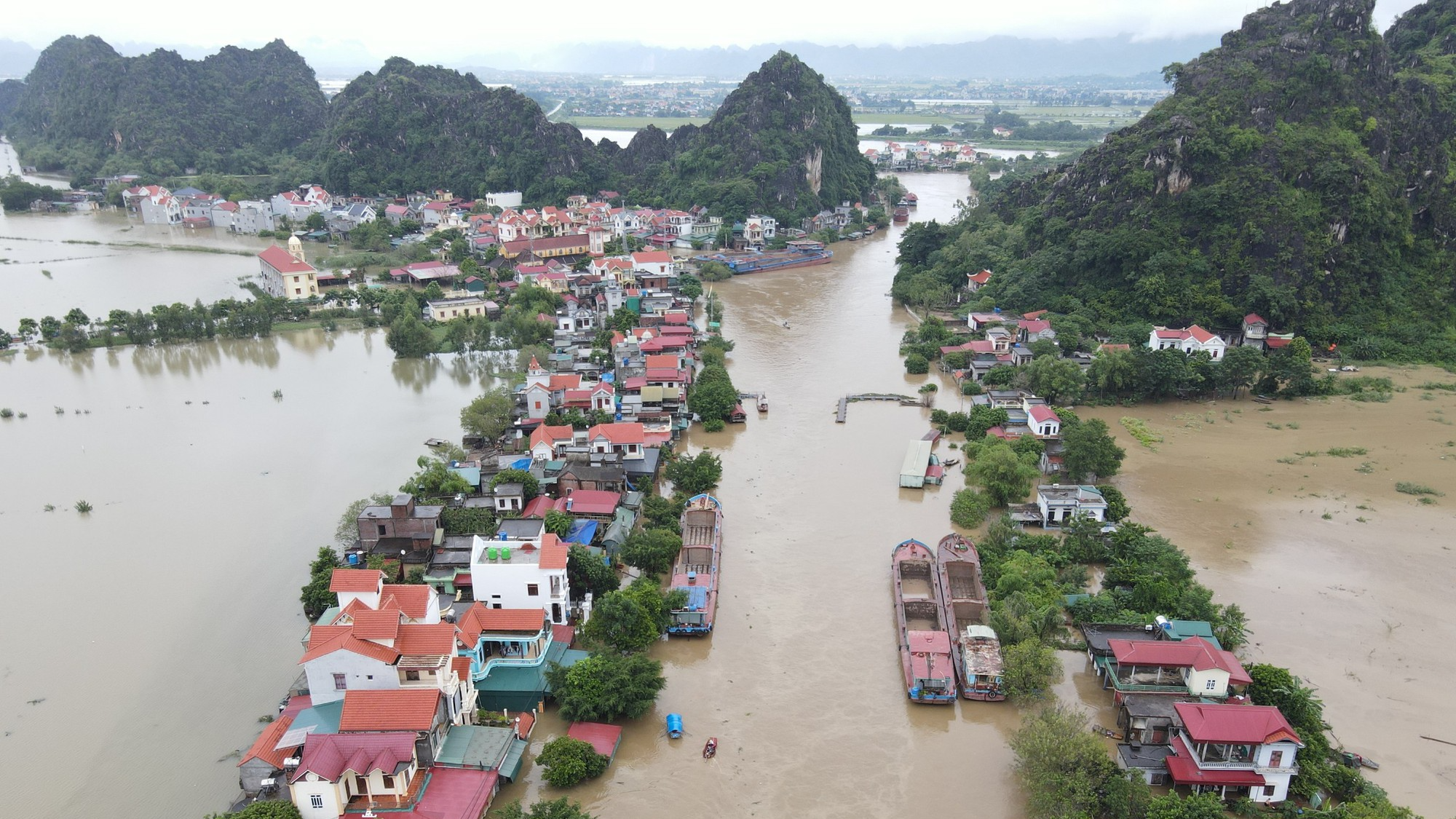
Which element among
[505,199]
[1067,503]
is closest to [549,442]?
[1067,503]

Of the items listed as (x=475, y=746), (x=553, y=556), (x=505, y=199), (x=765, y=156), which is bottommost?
(x=475, y=746)

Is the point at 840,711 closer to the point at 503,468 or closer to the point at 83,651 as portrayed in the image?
the point at 503,468

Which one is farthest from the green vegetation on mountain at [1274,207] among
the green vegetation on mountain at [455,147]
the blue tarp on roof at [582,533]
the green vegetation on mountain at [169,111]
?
the green vegetation on mountain at [169,111]

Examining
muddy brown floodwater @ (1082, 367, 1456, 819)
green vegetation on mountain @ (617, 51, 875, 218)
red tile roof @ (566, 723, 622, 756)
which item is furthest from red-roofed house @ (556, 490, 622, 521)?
green vegetation on mountain @ (617, 51, 875, 218)

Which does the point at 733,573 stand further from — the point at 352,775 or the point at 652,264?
the point at 652,264

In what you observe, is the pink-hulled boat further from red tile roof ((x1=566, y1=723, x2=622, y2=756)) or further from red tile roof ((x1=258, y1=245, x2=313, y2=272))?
red tile roof ((x1=258, y1=245, x2=313, y2=272))

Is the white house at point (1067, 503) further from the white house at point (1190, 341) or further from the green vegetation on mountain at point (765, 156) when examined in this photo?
the green vegetation on mountain at point (765, 156)
